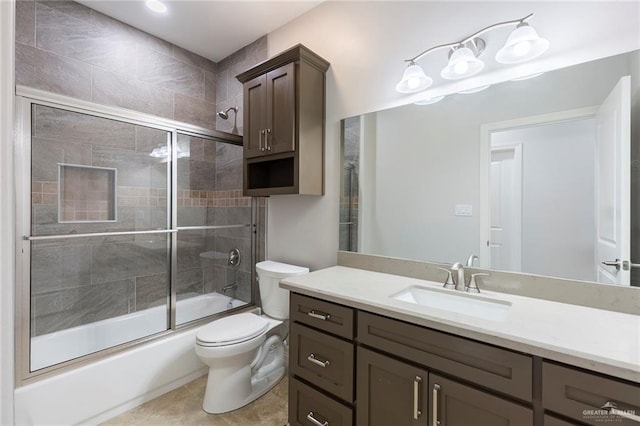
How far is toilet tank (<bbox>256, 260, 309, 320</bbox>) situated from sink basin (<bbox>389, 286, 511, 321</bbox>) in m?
0.80

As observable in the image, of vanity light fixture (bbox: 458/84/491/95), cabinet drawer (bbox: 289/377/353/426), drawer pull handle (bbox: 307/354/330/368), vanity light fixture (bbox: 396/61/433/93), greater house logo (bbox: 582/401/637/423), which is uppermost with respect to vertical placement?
vanity light fixture (bbox: 396/61/433/93)

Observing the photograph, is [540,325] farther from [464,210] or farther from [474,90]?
[474,90]

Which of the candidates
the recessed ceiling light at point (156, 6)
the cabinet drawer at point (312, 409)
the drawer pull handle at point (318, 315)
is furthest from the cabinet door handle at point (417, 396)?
the recessed ceiling light at point (156, 6)

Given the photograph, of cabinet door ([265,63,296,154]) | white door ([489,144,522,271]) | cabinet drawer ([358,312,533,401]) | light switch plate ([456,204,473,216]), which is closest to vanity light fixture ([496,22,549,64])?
white door ([489,144,522,271])

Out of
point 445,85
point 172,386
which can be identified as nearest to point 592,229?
point 445,85

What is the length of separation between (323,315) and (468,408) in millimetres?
657

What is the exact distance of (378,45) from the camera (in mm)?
1836

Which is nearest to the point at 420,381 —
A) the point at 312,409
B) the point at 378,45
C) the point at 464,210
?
the point at 312,409

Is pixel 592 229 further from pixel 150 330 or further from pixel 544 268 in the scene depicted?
pixel 150 330

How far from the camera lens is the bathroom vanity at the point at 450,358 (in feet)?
2.73

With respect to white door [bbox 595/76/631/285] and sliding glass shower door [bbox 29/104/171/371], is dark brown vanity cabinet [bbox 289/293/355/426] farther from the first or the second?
sliding glass shower door [bbox 29/104/171/371]

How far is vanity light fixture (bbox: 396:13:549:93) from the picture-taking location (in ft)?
4.23

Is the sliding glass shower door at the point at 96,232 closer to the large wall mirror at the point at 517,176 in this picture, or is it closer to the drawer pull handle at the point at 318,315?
the drawer pull handle at the point at 318,315

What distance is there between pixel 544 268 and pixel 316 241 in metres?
1.34
